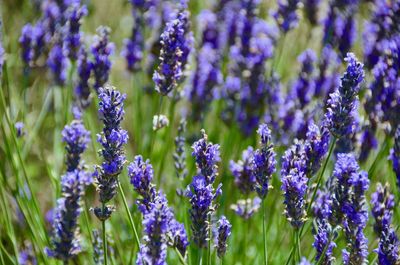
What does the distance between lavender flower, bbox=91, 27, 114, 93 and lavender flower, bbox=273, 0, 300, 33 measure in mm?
1077

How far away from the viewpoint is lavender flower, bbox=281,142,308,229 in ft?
6.63

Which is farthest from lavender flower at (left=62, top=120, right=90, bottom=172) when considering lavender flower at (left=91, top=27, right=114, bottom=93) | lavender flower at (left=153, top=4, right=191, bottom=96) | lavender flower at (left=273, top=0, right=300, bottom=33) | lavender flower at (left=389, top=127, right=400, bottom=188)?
lavender flower at (left=273, top=0, right=300, bottom=33)

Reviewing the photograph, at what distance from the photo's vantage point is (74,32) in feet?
10.1

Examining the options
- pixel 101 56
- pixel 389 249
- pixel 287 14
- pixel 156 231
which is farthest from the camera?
pixel 287 14

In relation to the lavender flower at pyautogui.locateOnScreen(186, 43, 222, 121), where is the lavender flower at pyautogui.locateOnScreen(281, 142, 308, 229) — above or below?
below

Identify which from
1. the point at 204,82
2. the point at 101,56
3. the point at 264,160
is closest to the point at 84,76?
the point at 101,56

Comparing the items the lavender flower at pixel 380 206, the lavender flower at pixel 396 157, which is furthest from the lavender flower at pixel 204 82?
the lavender flower at pixel 380 206

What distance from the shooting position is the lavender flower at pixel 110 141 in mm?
1947

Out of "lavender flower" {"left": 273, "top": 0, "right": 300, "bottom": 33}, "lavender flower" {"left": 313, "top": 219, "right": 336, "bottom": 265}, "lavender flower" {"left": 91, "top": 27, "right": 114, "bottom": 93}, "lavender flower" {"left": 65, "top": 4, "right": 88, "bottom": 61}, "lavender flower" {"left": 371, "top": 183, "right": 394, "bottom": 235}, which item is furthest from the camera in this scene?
"lavender flower" {"left": 273, "top": 0, "right": 300, "bottom": 33}

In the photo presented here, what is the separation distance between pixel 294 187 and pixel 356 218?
20 centimetres

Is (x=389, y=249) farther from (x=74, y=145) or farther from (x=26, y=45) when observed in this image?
(x=26, y=45)

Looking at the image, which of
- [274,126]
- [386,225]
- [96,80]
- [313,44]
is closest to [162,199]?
[386,225]

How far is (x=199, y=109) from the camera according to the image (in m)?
3.77

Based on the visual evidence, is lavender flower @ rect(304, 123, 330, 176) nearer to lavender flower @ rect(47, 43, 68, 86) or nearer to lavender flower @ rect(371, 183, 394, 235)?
lavender flower @ rect(371, 183, 394, 235)
